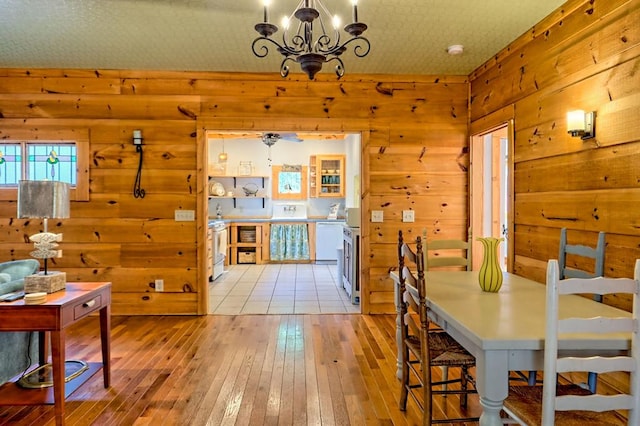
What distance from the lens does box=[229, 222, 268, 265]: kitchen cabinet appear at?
8188 mm

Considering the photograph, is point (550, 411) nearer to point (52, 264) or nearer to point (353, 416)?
point (353, 416)

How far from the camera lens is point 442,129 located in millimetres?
4590

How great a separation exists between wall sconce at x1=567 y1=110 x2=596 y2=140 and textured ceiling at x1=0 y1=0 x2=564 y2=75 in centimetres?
92

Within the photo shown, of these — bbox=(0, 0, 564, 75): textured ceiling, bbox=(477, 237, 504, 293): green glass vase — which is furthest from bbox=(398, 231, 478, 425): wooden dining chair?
bbox=(0, 0, 564, 75): textured ceiling

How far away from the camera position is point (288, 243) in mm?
8227

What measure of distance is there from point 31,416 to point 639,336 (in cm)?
313

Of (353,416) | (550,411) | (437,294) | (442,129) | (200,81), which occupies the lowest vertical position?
(353,416)

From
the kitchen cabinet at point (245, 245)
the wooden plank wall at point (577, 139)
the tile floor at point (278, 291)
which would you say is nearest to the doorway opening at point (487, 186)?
the wooden plank wall at point (577, 139)

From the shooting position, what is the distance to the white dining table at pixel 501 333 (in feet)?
5.03

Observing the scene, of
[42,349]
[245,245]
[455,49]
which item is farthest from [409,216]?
[245,245]

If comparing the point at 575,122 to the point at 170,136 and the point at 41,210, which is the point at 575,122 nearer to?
the point at 41,210

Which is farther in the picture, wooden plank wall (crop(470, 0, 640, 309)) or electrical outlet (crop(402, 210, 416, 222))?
electrical outlet (crop(402, 210, 416, 222))

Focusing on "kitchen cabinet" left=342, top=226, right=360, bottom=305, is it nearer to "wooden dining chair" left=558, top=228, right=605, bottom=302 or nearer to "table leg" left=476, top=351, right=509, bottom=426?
"wooden dining chair" left=558, top=228, right=605, bottom=302

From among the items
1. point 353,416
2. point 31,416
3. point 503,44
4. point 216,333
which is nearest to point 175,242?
point 216,333
